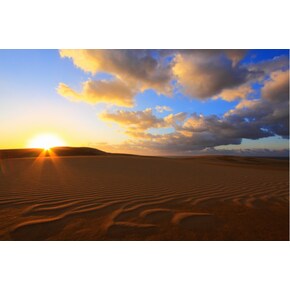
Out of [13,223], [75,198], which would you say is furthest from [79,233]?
[75,198]

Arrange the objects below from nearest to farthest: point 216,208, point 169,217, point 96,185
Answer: point 169,217 → point 216,208 → point 96,185

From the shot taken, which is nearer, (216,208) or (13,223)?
(13,223)

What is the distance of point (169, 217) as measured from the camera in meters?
3.03

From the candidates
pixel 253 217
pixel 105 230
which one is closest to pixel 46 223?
pixel 105 230

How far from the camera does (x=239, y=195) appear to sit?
4.71 meters

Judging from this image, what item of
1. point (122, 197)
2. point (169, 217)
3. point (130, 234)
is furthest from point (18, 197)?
point (169, 217)

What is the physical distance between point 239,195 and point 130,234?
3284mm

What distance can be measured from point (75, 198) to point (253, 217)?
321 cm

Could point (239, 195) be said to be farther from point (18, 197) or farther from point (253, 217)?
point (18, 197)
